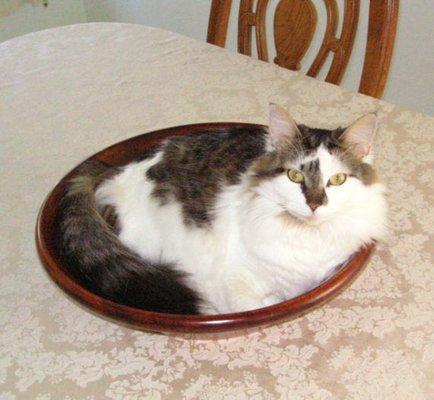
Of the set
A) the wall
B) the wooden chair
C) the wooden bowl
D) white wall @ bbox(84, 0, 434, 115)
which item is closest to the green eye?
the wooden bowl

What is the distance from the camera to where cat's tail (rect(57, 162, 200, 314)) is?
2.76ft

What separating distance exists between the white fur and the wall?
8.82ft

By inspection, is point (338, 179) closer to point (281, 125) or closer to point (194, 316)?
point (281, 125)

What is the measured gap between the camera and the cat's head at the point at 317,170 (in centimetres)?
92

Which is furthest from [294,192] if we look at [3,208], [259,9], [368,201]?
[259,9]

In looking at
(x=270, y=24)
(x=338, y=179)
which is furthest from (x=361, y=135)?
(x=270, y=24)

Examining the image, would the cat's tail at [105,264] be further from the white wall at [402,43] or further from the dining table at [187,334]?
the white wall at [402,43]

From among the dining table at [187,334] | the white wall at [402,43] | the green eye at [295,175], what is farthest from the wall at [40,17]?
the green eye at [295,175]

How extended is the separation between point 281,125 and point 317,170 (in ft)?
0.34

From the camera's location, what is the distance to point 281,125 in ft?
3.12

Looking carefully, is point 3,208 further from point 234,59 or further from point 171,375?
point 234,59

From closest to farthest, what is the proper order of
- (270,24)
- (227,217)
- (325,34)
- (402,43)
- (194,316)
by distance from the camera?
(194,316), (227,217), (325,34), (402,43), (270,24)

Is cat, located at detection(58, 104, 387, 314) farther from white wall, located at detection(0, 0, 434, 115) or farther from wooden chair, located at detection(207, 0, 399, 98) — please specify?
white wall, located at detection(0, 0, 434, 115)

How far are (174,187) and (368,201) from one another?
0.39 metres
